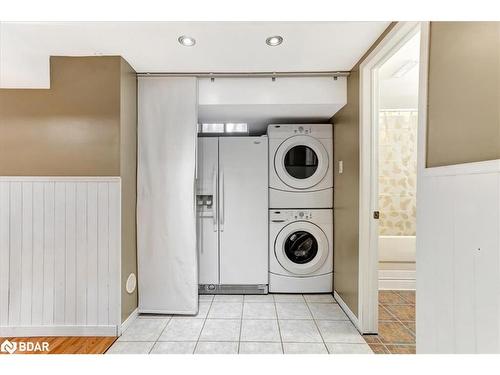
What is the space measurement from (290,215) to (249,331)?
119 cm

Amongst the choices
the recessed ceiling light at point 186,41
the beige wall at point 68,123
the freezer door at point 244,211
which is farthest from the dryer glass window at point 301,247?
the recessed ceiling light at point 186,41

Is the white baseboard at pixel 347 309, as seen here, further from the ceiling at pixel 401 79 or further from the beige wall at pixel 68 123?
the beige wall at pixel 68 123

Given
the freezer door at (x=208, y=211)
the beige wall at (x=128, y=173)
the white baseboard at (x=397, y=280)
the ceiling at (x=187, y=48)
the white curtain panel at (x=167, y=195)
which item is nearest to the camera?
the ceiling at (x=187, y=48)

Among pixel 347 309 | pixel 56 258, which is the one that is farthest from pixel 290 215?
pixel 56 258

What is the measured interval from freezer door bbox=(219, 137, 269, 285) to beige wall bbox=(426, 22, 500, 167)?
5.59 ft

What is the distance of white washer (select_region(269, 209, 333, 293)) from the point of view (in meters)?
2.70

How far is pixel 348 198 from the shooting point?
227 centimetres

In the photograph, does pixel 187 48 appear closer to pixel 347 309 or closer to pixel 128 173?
pixel 128 173

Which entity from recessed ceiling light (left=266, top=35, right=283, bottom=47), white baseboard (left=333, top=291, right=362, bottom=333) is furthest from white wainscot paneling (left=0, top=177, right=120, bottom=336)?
white baseboard (left=333, top=291, right=362, bottom=333)

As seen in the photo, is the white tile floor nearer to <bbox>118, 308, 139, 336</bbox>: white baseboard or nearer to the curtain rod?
<bbox>118, 308, 139, 336</bbox>: white baseboard

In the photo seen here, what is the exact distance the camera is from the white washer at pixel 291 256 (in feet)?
8.84

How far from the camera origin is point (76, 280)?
193 centimetres

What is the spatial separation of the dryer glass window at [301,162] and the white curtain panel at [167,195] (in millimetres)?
1060
